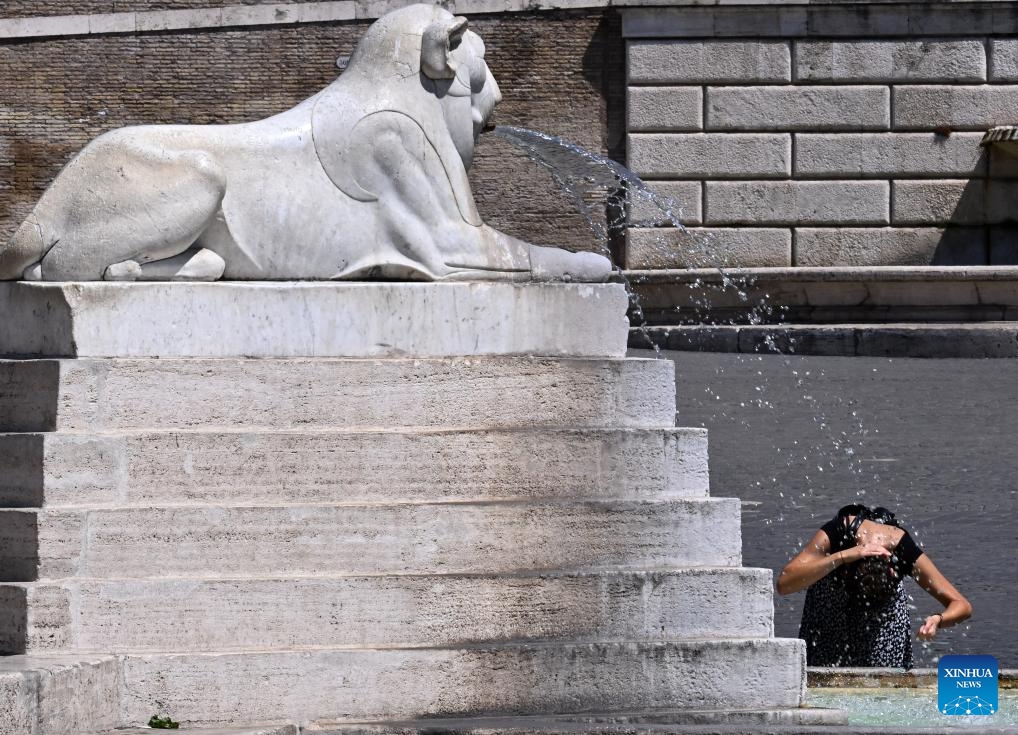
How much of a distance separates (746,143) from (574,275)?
13226mm

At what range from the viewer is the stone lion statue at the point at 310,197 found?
5988 millimetres

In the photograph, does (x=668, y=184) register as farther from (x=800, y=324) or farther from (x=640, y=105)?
(x=800, y=324)

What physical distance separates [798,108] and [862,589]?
13266 mm

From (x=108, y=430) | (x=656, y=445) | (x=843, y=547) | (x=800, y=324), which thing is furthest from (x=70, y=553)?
(x=800, y=324)

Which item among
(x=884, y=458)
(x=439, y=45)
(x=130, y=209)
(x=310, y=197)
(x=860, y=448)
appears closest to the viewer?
(x=130, y=209)

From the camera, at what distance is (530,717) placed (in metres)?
5.58

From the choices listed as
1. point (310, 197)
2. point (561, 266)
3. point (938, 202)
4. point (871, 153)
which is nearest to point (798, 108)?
point (871, 153)

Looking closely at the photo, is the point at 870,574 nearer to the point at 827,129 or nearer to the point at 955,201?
the point at 827,129

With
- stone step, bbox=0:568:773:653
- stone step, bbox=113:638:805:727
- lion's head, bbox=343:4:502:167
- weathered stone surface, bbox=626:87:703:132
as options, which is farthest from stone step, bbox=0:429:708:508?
weathered stone surface, bbox=626:87:703:132

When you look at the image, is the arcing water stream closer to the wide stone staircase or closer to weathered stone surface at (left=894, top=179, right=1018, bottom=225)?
the wide stone staircase

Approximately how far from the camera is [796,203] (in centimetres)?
1925

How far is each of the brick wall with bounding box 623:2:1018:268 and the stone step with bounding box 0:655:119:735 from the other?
14.1m

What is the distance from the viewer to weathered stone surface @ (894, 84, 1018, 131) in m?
19.3

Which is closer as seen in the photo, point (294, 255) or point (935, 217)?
point (294, 255)
